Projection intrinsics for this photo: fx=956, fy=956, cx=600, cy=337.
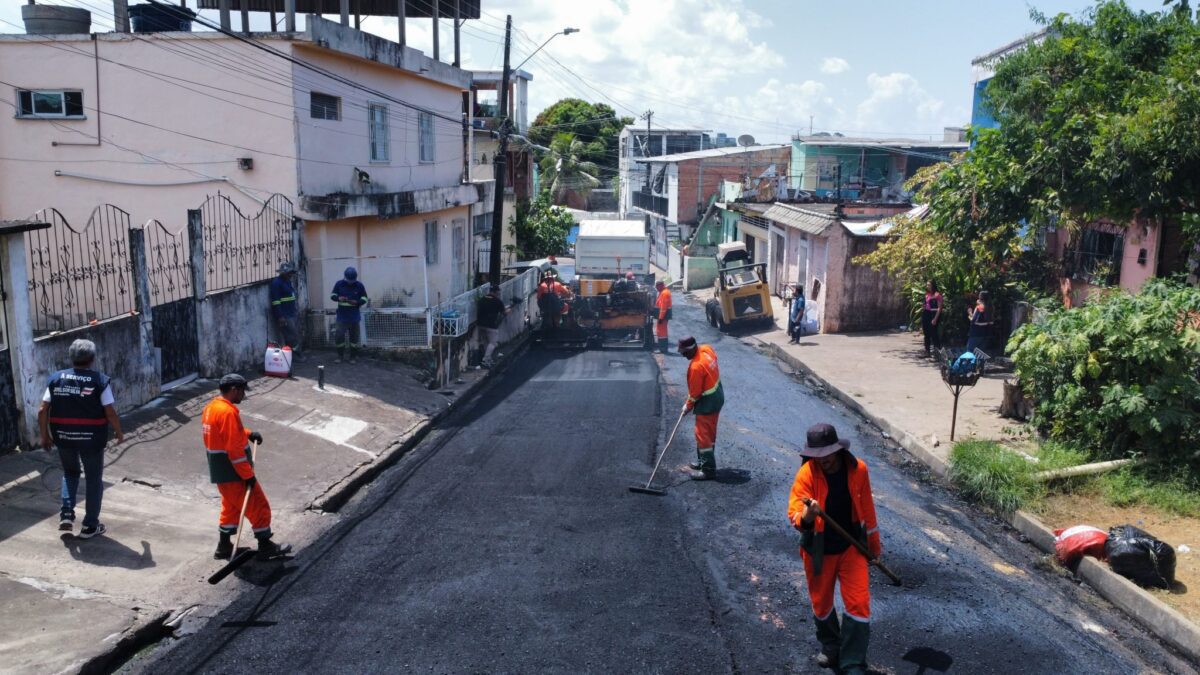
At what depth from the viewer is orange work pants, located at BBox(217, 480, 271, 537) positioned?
7426 mm

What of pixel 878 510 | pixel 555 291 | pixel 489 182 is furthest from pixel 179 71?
pixel 878 510

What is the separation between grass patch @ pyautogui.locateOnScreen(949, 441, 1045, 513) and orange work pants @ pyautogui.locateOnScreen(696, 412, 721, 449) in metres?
2.75

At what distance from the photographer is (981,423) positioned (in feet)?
41.4

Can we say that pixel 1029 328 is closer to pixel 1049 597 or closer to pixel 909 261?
pixel 1049 597

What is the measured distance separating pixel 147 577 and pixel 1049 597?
6.77m

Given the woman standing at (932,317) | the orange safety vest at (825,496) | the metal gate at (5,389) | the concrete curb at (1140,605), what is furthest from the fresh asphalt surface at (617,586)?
the woman standing at (932,317)

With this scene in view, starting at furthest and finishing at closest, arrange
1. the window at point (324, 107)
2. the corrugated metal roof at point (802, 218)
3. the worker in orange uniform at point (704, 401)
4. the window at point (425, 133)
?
1. the corrugated metal roof at point (802, 218)
2. the window at point (425, 133)
3. the window at point (324, 107)
4. the worker in orange uniform at point (704, 401)

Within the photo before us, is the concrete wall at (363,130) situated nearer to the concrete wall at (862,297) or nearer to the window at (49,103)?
the window at (49,103)

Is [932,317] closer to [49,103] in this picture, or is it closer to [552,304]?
[552,304]

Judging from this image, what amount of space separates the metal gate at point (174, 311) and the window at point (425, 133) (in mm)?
9524

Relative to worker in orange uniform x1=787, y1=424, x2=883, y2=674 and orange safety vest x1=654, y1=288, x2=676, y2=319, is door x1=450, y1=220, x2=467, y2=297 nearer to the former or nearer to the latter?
orange safety vest x1=654, y1=288, x2=676, y2=319

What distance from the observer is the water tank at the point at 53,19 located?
16.2m

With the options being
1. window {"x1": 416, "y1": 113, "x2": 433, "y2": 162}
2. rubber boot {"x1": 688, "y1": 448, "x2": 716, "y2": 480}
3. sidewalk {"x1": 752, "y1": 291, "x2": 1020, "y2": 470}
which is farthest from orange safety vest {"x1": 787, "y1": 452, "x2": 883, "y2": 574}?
window {"x1": 416, "y1": 113, "x2": 433, "y2": 162}

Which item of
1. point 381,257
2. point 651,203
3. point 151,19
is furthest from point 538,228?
point 651,203
